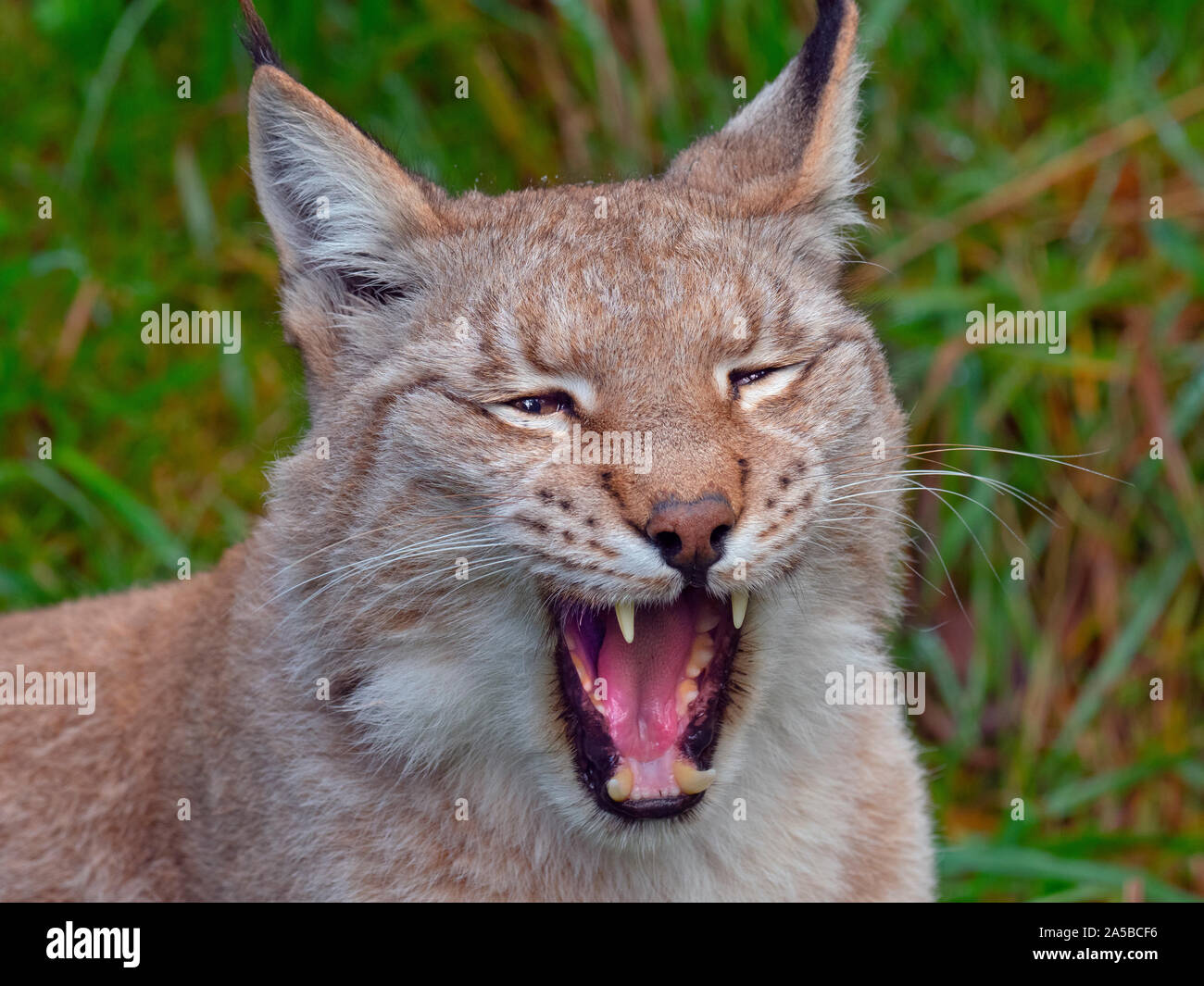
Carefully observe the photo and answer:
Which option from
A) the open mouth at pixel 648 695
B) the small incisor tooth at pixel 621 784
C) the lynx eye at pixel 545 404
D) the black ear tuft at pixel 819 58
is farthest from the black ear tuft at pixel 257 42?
the small incisor tooth at pixel 621 784

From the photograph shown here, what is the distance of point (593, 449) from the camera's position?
3691 millimetres

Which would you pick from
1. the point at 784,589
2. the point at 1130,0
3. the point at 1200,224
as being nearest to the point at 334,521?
the point at 784,589

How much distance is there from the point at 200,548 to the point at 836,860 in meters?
3.87

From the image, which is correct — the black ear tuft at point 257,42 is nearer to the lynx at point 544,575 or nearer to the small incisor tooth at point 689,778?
the lynx at point 544,575

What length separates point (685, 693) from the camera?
3883mm

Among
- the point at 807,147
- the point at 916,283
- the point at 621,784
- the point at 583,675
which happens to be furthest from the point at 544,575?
the point at 916,283

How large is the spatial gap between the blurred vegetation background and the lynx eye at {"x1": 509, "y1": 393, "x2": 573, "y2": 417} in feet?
10.0

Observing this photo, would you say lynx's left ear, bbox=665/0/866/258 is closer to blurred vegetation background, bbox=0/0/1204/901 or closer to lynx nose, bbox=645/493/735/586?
lynx nose, bbox=645/493/735/586

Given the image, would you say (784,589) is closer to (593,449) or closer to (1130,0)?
(593,449)

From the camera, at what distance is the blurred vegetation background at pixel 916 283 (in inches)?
272

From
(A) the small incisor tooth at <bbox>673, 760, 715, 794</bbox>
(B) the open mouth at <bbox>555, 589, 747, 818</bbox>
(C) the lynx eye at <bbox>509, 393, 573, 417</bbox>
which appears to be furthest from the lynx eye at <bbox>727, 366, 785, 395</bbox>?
(A) the small incisor tooth at <bbox>673, 760, 715, 794</bbox>

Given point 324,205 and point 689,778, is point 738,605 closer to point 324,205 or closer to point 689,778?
point 689,778

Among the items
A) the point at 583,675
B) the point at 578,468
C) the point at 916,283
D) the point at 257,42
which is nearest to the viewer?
the point at 578,468

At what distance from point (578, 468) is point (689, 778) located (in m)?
0.83
